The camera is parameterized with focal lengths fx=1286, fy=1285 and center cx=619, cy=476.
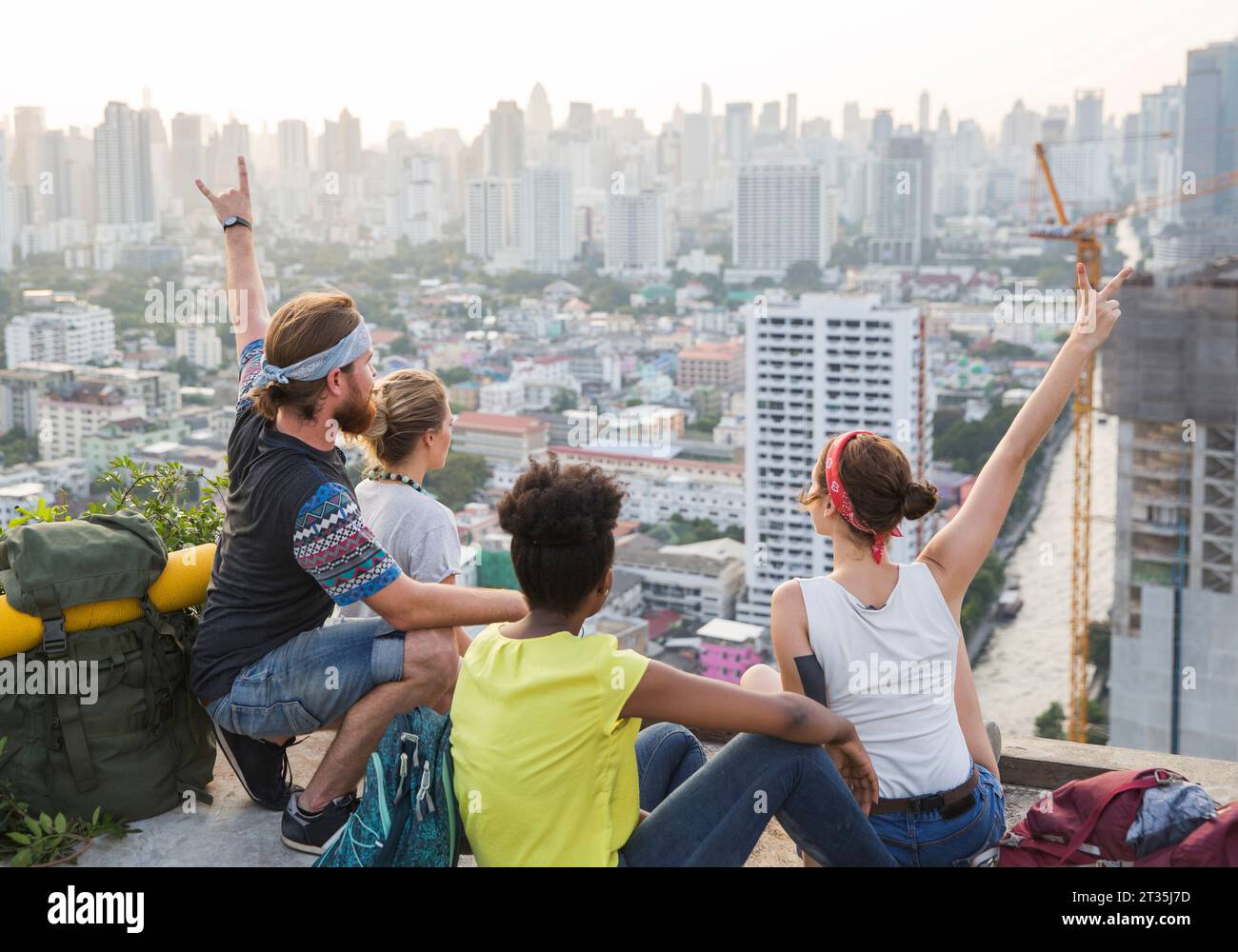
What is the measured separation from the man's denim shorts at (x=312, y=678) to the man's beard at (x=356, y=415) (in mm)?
193

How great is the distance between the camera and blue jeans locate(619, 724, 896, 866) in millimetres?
1005

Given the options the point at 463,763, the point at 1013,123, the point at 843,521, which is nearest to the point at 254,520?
the point at 463,763

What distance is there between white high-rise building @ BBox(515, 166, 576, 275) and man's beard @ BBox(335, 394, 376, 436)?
34525 mm

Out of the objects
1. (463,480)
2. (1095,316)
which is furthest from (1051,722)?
(1095,316)

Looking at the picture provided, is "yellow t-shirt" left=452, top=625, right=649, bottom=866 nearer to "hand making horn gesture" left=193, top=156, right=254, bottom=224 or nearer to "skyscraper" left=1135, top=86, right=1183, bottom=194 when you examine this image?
"hand making horn gesture" left=193, top=156, right=254, bottom=224

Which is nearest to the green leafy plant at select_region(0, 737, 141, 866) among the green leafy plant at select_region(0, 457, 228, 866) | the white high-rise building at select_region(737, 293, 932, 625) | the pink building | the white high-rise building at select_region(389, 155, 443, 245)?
the green leafy plant at select_region(0, 457, 228, 866)

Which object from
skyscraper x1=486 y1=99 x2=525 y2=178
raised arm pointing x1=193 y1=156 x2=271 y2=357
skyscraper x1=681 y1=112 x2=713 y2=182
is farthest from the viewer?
skyscraper x1=681 y1=112 x2=713 y2=182

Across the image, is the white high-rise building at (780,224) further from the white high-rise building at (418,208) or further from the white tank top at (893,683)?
the white tank top at (893,683)

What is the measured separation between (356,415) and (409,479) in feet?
0.49

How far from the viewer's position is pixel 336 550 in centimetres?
115

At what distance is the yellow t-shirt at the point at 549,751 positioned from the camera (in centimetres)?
97

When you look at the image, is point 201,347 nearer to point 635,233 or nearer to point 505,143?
point 635,233

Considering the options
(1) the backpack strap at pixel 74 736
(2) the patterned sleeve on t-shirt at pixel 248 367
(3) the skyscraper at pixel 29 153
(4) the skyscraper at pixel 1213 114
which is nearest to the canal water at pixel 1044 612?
(4) the skyscraper at pixel 1213 114
